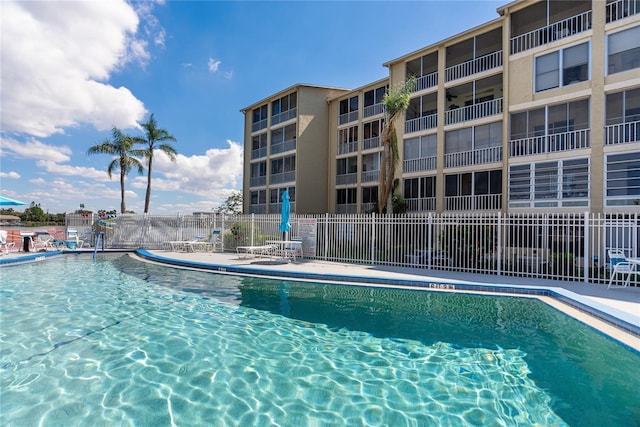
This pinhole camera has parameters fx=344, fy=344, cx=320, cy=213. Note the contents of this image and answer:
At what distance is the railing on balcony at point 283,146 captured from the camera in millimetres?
26491

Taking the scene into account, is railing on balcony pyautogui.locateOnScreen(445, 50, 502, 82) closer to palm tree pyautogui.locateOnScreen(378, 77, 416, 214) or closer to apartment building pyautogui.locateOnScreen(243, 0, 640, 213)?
apartment building pyautogui.locateOnScreen(243, 0, 640, 213)

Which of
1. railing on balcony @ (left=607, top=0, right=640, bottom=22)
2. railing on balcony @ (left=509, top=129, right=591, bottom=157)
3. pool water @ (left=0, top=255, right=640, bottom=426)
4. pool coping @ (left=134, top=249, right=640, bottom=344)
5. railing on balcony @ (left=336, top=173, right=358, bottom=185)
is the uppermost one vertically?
railing on balcony @ (left=607, top=0, right=640, bottom=22)

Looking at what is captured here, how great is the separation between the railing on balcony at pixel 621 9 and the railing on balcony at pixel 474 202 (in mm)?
8167

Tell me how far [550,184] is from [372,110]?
12.1 meters

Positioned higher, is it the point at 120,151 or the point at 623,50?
the point at 623,50

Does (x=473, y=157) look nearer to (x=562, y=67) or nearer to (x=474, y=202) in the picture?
(x=474, y=202)

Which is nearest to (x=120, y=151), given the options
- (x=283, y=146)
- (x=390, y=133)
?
(x=283, y=146)

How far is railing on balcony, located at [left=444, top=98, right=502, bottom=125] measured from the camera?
17.2 m

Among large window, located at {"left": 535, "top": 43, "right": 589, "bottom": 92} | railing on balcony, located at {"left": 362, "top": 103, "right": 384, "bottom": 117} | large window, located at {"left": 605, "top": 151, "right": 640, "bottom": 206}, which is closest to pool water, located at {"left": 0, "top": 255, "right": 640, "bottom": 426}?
large window, located at {"left": 605, "top": 151, "right": 640, "bottom": 206}

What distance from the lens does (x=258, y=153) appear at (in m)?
30.0

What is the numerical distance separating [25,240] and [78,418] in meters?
17.8

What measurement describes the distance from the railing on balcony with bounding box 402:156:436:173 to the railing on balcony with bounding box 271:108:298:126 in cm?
986

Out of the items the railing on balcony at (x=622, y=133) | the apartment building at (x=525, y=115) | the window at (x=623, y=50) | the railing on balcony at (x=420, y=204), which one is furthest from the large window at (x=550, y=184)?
the railing on balcony at (x=420, y=204)

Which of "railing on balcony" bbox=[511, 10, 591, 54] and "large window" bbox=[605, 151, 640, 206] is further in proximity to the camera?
"railing on balcony" bbox=[511, 10, 591, 54]
